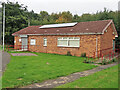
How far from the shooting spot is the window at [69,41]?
17.6m

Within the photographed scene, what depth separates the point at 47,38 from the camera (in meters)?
20.5

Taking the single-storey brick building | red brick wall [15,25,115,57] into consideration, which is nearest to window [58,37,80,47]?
the single-storey brick building

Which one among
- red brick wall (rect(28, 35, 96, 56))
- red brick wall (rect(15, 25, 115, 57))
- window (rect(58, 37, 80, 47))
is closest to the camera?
red brick wall (rect(15, 25, 115, 57))

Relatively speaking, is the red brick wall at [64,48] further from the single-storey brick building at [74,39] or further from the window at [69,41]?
the window at [69,41]

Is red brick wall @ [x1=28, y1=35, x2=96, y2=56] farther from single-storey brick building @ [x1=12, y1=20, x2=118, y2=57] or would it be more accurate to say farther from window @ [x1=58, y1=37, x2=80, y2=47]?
window @ [x1=58, y1=37, x2=80, y2=47]

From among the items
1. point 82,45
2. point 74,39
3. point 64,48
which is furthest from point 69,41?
point 82,45

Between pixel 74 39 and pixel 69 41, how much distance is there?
0.86 metres

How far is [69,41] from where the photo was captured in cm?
1828

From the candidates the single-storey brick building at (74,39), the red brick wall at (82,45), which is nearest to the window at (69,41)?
the single-storey brick building at (74,39)

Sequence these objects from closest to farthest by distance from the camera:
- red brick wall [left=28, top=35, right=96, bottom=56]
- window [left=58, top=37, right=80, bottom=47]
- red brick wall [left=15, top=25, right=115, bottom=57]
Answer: red brick wall [left=15, top=25, right=115, bottom=57] → red brick wall [left=28, top=35, right=96, bottom=56] → window [left=58, top=37, right=80, bottom=47]

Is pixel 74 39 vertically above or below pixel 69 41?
above

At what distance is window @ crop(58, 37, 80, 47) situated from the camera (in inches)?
692

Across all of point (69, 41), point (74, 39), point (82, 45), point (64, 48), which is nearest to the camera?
point (82, 45)

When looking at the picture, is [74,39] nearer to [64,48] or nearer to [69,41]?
[69,41]
